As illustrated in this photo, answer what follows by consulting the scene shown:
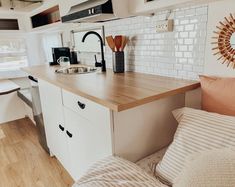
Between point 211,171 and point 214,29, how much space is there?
843 mm

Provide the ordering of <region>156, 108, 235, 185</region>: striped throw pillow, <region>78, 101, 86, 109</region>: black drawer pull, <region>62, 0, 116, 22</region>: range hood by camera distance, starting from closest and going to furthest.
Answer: <region>156, 108, 235, 185</region>: striped throw pillow, <region>78, 101, 86, 109</region>: black drawer pull, <region>62, 0, 116, 22</region>: range hood

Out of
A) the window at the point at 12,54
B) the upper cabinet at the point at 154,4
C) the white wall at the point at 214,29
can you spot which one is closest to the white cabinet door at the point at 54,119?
the upper cabinet at the point at 154,4

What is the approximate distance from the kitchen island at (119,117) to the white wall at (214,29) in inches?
5.3

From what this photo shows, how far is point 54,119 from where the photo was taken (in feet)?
5.78

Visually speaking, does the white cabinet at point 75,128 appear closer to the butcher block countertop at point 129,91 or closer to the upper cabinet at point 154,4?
the butcher block countertop at point 129,91

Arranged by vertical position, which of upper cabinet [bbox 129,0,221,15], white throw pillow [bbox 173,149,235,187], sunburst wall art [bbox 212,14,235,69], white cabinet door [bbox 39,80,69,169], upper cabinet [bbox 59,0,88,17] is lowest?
white cabinet door [bbox 39,80,69,169]

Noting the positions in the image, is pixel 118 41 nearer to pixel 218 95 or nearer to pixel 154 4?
pixel 154 4

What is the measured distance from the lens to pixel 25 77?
3.60m

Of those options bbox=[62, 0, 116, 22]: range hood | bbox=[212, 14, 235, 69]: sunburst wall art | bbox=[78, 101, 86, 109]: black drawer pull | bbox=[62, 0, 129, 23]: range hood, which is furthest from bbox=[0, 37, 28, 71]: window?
bbox=[212, 14, 235, 69]: sunburst wall art

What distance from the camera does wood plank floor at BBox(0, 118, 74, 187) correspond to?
1.77m

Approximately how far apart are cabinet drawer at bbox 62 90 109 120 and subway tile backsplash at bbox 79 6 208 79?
26.0 inches

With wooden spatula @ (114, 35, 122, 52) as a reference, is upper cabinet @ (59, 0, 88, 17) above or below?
above

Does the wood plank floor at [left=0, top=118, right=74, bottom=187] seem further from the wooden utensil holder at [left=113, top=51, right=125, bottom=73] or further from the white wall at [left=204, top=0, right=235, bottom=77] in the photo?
the white wall at [left=204, top=0, right=235, bottom=77]

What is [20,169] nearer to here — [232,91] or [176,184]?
[176,184]
